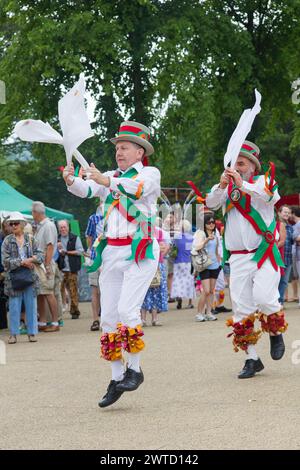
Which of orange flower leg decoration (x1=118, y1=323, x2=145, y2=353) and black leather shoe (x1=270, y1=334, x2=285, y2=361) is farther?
black leather shoe (x1=270, y1=334, x2=285, y2=361)

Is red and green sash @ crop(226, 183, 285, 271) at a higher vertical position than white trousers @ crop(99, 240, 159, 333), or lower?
higher

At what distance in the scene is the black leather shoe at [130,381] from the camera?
7.56 meters

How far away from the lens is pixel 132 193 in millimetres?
7496

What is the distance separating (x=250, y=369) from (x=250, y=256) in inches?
37.3

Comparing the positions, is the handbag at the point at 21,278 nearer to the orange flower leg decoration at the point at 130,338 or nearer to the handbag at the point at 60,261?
the handbag at the point at 60,261

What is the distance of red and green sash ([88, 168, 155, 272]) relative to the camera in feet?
25.3

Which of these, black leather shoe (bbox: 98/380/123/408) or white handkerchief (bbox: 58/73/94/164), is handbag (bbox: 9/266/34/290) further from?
white handkerchief (bbox: 58/73/94/164)

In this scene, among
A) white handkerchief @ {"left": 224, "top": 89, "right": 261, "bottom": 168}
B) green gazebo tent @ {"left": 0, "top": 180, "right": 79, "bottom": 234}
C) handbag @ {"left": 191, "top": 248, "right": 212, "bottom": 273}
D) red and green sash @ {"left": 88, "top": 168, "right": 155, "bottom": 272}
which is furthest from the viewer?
green gazebo tent @ {"left": 0, "top": 180, "right": 79, "bottom": 234}

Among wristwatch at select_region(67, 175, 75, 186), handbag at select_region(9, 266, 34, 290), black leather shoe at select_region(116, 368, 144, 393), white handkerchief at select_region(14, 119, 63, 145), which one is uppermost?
white handkerchief at select_region(14, 119, 63, 145)

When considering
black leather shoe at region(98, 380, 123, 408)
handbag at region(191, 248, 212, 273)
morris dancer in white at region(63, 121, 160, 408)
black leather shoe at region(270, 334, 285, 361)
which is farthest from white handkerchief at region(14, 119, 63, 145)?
handbag at region(191, 248, 212, 273)

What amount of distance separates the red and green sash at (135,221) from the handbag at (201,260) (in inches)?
327

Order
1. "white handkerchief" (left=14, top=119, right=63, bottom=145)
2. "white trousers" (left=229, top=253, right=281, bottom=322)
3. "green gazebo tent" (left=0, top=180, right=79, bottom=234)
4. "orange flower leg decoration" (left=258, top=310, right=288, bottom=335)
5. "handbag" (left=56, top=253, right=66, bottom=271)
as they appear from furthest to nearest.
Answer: "green gazebo tent" (left=0, top=180, right=79, bottom=234), "handbag" (left=56, top=253, right=66, bottom=271), "orange flower leg decoration" (left=258, top=310, right=288, bottom=335), "white trousers" (left=229, top=253, right=281, bottom=322), "white handkerchief" (left=14, top=119, right=63, bottom=145)

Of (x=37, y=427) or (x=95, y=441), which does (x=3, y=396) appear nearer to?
(x=37, y=427)

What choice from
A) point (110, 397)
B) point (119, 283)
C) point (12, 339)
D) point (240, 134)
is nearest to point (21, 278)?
point (12, 339)
